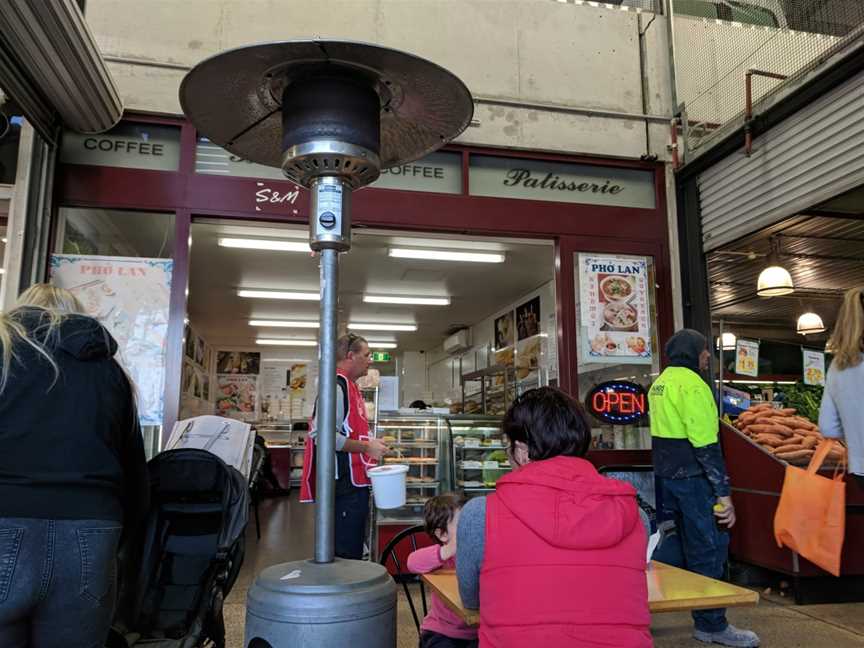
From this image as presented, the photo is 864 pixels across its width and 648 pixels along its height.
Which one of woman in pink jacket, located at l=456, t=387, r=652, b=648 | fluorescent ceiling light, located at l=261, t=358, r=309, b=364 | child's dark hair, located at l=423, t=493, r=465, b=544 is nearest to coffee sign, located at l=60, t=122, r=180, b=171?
child's dark hair, located at l=423, t=493, r=465, b=544

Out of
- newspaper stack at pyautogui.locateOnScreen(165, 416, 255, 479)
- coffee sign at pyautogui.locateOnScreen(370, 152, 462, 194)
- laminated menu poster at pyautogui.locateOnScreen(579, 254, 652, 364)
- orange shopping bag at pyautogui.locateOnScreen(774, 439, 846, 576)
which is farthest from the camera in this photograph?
laminated menu poster at pyautogui.locateOnScreen(579, 254, 652, 364)

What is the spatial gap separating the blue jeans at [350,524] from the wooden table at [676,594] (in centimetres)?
144

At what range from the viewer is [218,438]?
344 cm

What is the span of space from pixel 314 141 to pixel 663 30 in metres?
5.22

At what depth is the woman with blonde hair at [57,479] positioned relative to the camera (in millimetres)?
1715

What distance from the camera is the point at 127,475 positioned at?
217 centimetres

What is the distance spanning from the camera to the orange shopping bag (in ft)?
13.4

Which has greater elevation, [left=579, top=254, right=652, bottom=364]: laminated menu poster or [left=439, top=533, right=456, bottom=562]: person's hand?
[left=579, top=254, right=652, bottom=364]: laminated menu poster

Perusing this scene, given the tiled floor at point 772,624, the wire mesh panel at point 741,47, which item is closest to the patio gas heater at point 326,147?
the tiled floor at point 772,624

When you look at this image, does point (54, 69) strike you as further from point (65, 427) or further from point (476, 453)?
point (476, 453)

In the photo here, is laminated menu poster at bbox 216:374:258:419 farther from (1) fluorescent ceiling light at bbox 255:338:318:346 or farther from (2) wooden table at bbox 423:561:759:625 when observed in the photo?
(2) wooden table at bbox 423:561:759:625

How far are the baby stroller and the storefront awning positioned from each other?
7.53 feet

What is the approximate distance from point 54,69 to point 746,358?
20.6 feet

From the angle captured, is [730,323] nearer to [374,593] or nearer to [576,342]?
[576,342]
